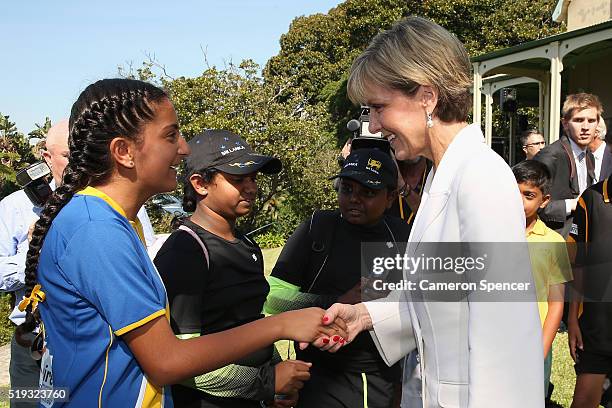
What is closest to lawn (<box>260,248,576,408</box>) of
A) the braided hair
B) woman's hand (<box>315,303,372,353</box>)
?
woman's hand (<box>315,303,372,353</box>)

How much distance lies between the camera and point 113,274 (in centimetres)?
191

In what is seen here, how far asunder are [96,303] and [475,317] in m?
1.17

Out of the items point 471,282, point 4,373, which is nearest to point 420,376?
point 471,282

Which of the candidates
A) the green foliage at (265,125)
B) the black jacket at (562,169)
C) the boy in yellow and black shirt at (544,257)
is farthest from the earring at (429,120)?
the green foliage at (265,125)

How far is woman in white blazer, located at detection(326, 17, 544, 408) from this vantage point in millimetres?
1884

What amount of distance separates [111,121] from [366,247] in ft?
5.52

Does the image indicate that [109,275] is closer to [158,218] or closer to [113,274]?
[113,274]

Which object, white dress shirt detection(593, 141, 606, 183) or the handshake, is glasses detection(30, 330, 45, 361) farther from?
white dress shirt detection(593, 141, 606, 183)

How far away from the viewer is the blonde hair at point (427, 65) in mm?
2275

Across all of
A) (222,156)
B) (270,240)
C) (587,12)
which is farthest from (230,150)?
(587,12)

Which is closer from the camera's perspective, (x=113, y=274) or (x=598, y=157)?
(x=113, y=274)

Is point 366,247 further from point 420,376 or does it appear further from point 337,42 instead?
point 337,42

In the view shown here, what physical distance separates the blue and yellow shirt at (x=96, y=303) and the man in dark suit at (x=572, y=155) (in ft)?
16.7

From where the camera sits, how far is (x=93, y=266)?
1901 mm
